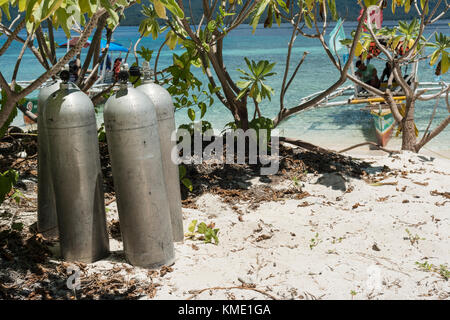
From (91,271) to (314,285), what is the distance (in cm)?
132

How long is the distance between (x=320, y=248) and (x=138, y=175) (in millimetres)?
1341

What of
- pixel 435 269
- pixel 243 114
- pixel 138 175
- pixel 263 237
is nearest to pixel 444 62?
pixel 243 114

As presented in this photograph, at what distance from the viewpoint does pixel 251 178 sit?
484 centimetres

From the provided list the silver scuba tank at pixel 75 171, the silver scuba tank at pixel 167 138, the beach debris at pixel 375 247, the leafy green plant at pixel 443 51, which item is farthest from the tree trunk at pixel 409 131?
the silver scuba tank at pixel 75 171

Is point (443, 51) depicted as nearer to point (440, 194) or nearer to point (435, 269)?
point (440, 194)

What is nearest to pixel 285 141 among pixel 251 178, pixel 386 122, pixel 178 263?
pixel 251 178

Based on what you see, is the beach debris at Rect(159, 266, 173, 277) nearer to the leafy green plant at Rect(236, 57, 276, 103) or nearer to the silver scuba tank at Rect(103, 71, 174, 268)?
the silver scuba tank at Rect(103, 71, 174, 268)

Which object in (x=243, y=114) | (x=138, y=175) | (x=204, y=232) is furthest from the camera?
(x=243, y=114)

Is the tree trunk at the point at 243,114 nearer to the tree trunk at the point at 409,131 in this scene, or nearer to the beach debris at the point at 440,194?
the tree trunk at the point at 409,131

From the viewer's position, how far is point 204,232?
141 inches

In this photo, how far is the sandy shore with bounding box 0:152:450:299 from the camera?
2.86 metres

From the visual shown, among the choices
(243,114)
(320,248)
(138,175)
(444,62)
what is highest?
(444,62)

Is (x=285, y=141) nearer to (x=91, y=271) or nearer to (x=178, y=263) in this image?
(x=178, y=263)

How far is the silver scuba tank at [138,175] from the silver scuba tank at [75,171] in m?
0.14
